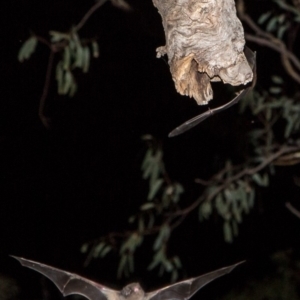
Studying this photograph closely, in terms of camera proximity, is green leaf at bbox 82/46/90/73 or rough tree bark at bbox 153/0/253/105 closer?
rough tree bark at bbox 153/0/253/105

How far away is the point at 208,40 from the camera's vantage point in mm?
1432

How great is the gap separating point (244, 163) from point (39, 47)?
3.22 feet

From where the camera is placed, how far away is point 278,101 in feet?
13.0

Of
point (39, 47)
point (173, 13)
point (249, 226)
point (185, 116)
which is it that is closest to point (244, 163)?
point (185, 116)

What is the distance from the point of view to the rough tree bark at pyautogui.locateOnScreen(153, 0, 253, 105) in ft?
4.71

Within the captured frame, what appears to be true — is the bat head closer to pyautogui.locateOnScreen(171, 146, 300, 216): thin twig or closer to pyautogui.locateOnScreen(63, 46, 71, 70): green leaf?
pyautogui.locateOnScreen(63, 46, 71, 70): green leaf

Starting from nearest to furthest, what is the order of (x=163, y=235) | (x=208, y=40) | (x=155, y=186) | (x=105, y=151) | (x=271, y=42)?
(x=208, y=40), (x=271, y=42), (x=155, y=186), (x=163, y=235), (x=105, y=151)

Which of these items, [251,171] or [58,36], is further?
[251,171]

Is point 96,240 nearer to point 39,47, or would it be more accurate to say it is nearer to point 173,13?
point 39,47

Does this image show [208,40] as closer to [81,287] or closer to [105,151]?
[81,287]

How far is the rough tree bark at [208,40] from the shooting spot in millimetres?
1435

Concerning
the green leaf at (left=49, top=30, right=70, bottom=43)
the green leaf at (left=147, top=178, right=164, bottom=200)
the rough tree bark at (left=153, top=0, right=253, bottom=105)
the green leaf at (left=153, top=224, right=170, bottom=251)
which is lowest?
the green leaf at (left=153, top=224, right=170, bottom=251)

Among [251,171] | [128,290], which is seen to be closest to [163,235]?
[251,171]

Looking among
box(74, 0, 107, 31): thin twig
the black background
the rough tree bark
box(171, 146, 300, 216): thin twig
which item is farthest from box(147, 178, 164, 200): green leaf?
the rough tree bark
